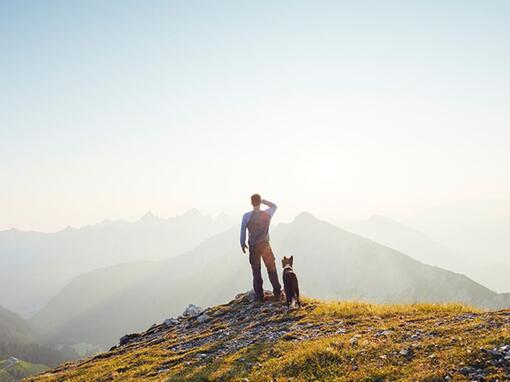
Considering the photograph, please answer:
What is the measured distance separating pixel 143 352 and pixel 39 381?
17.6 feet

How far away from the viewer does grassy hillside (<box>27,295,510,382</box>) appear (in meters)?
9.12

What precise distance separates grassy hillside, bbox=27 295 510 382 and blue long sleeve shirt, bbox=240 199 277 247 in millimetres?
3818

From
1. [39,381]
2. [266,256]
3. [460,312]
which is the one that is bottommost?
[39,381]

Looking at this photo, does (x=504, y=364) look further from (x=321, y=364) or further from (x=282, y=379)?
(x=282, y=379)

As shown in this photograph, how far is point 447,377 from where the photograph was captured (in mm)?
8148

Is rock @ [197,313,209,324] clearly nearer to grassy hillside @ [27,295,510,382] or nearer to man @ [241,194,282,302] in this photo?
grassy hillside @ [27,295,510,382]

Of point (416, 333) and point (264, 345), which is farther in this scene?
point (264, 345)

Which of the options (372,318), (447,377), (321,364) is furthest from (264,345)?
(447,377)

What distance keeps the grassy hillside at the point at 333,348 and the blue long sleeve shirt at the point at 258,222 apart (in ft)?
12.5

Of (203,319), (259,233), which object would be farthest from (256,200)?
(203,319)

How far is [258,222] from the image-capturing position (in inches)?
810

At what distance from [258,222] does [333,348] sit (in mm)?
10019

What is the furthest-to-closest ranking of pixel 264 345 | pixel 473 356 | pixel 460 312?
1. pixel 460 312
2. pixel 264 345
3. pixel 473 356

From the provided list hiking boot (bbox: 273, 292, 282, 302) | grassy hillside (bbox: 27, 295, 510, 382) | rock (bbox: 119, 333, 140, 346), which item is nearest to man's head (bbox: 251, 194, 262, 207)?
hiking boot (bbox: 273, 292, 282, 302)
